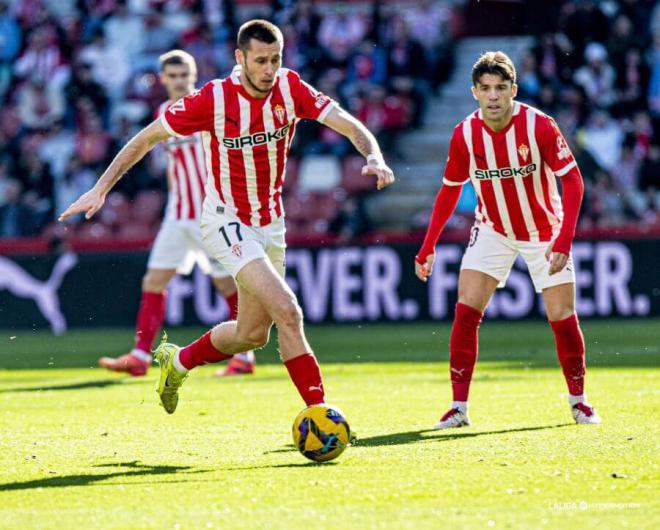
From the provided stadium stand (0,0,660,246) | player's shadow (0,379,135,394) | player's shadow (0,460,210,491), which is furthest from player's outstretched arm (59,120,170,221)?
stadium stand (0,0,660,246)

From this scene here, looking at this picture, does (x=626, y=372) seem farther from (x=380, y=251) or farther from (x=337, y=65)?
(x=337, y=65)

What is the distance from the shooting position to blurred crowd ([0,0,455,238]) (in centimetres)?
1888

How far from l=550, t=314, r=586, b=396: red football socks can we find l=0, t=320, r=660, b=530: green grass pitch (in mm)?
271

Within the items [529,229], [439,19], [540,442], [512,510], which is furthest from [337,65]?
[512,510]

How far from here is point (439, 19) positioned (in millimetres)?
20562

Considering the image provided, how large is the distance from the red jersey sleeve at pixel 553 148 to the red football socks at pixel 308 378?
6.08 feet

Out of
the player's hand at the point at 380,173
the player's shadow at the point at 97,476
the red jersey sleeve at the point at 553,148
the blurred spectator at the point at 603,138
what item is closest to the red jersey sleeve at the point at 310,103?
the player's hand at the point at 380,173

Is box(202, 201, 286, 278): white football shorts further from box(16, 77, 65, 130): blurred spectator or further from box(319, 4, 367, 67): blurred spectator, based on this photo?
box(16, 77, 65, 130): blurred spectator

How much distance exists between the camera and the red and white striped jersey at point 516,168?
7582 millimetres

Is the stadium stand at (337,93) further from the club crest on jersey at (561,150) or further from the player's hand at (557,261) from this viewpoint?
the player's hand at (557,261)

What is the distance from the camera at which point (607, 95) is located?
18.9 metres

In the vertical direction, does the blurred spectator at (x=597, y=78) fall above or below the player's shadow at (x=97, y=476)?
above

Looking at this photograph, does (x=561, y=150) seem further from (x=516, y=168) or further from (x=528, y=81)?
(x=528, y=81)

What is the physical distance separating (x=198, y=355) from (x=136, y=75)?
44.3 ft
